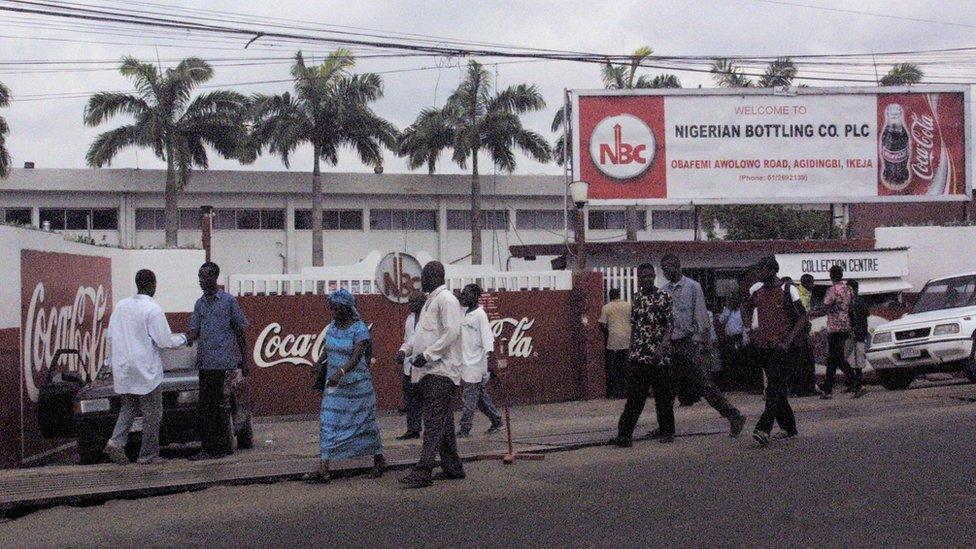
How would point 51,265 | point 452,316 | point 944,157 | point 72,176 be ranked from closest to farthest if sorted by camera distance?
point 452,316
point 51,265
point 944,157
point 72,176

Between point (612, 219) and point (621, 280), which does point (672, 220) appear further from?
point (621, 280)

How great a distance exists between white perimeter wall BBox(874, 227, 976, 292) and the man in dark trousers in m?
14.7

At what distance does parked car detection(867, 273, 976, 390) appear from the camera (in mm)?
16703

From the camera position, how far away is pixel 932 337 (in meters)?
16.9

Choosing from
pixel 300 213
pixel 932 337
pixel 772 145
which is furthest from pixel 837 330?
pixel 300 213

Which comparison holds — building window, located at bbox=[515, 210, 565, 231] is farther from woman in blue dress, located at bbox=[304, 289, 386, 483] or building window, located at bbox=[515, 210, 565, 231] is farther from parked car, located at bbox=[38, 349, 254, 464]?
woman in blue dress, located at bbox=[304, 289, 386, 483]

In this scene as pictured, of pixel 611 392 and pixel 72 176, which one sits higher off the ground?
pixel 72 176

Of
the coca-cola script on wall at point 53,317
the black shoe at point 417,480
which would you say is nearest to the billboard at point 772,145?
the coca-cola script on wall at point 53,317

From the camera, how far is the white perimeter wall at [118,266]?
11.8m

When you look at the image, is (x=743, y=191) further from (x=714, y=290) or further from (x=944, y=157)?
(x=944, y=157)

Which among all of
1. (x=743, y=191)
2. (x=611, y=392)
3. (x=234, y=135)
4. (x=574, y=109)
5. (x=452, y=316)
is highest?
(x=234, y=135)

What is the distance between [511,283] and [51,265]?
23.8 ft

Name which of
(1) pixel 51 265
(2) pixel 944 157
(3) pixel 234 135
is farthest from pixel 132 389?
(3) pixel 234 135

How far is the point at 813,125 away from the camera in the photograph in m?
23.8
